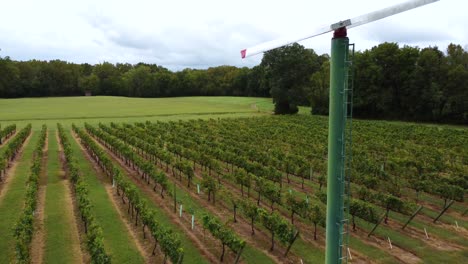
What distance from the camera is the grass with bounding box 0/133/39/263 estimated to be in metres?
16.6

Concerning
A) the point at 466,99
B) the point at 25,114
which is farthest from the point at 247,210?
the point at 25,114

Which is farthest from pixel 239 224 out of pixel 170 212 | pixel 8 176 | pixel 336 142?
pixel 8 176

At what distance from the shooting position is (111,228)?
18938mm

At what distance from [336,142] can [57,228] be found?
16.3 meters

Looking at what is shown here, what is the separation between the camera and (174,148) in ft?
115

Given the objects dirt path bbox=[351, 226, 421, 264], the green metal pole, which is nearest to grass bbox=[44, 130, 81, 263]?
the green metal pole

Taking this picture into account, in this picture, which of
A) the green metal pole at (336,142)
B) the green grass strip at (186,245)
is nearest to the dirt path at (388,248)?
the green grass strip at (186,245)

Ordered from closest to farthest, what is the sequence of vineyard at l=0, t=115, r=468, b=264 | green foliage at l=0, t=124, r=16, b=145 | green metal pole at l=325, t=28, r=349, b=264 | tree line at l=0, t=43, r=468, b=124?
green metal pole at l=325, t=28, r=349, b=264 < vineyard at l=0, t=115, r=468, b=264 < green foliage at l=0, t=124, r=16, b=145 < tree line at l=0, t=43, r=468, b=124

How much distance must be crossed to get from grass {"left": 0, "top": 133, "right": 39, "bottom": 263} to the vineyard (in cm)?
6

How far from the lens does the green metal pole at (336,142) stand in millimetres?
7082

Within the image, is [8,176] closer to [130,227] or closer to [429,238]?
[130,227]

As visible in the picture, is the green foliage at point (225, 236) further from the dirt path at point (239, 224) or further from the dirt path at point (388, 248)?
the dirt path at point (388, 248)

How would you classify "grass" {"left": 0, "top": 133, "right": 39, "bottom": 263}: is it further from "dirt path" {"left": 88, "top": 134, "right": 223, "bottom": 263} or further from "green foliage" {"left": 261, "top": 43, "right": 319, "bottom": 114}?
"green foliage" {"left": 261, "top": 43, "right": 319, "bottom": 114}

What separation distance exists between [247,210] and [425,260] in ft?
25.3
